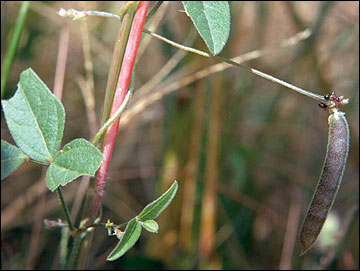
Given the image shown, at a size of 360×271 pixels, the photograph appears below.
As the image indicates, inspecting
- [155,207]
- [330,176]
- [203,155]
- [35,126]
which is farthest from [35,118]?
[203,155]

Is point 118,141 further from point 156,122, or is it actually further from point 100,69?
point 100,69

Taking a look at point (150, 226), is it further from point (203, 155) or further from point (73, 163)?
point (203, 155)

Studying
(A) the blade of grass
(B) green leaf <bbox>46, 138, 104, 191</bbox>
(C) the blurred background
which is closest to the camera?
(B) green leaf <bbox>46, 138, 104, 191</bbox>

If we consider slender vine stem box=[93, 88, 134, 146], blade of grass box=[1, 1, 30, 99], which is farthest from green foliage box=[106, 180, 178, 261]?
blade of grass box=[1, 1, 30, 99]

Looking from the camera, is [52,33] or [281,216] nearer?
[281,216]

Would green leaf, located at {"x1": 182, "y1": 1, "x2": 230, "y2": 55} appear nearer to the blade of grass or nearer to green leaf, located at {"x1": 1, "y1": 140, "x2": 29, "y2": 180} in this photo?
green leaf, located at {"x1": 1, "y1": 140, "x2": 29, "y2": 180}

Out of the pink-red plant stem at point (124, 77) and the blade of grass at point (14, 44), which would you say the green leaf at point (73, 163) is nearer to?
the pink-red plant stem at point (124, 77)

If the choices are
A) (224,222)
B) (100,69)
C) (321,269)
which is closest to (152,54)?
(100,69)
